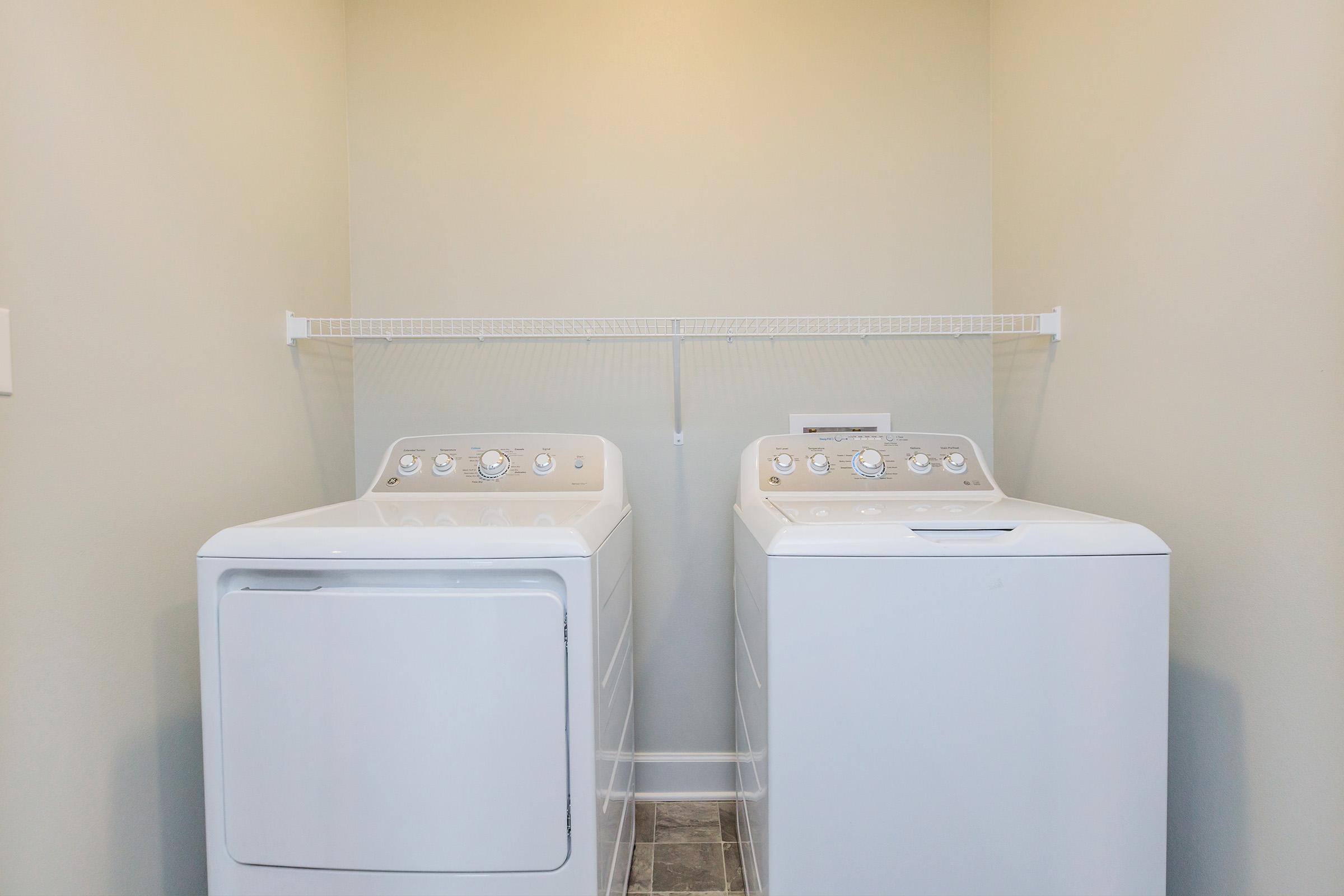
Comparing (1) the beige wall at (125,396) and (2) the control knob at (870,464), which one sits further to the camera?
(2) the control knob at (870,464)

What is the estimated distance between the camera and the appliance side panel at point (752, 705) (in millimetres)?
1102

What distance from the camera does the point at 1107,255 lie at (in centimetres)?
142

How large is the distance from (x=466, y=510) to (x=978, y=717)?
975 millimetres

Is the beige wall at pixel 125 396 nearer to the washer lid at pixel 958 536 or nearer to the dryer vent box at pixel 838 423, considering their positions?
the washer lid at pixel 958 536

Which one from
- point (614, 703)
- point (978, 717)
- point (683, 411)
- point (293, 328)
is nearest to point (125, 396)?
point (293, 328)

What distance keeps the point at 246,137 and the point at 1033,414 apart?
2017 millimetres

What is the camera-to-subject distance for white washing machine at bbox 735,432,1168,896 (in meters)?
1.01

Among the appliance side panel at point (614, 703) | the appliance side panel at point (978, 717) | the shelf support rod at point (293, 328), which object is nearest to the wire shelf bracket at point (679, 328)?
the shelf support rod at point (293, 328)

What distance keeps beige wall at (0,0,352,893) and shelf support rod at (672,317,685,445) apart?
975 millimetres

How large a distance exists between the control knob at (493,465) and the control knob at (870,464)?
873 mm

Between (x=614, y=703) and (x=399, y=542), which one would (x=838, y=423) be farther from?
(x=399, y=542)

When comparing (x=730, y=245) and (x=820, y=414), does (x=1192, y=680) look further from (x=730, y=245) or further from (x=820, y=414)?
(x=730, y=245)

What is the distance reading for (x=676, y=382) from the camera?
1848 millimetres

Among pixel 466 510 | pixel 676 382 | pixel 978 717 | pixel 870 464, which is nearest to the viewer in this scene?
pixel 978 717
